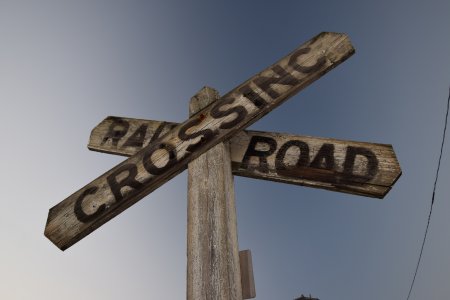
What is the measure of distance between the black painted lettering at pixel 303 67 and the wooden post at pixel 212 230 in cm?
61

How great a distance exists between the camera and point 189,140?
5.90 feet

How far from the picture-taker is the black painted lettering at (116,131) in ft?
7.32

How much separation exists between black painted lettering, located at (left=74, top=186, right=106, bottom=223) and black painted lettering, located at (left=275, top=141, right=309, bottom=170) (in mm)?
1005

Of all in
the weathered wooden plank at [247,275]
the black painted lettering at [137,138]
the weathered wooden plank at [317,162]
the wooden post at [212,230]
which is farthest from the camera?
the black painted lettering at [137,138]

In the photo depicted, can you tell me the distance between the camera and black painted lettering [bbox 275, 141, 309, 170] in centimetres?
175

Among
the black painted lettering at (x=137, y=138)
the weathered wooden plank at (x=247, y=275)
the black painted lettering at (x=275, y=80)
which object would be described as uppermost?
the black painted lettering at (x=275, y=80)

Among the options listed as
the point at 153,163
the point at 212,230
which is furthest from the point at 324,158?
the point at 153,163

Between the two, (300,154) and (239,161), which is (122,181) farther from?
(300,154)

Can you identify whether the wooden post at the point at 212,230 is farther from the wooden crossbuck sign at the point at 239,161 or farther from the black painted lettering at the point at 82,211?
the black painted lettering at the point at 82,211

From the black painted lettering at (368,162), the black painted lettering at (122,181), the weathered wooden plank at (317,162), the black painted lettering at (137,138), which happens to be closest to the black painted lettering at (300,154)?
the weathered wooden plank at (317,162)

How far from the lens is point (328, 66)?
1807 millimetres

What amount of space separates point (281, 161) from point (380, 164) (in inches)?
20.1

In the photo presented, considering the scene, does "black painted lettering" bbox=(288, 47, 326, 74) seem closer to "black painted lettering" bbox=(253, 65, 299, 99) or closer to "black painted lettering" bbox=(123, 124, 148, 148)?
"black painted lettering" bbox=(253, 65, 299, 99)

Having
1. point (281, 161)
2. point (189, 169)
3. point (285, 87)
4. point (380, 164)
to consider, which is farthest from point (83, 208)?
point (380, 164)
